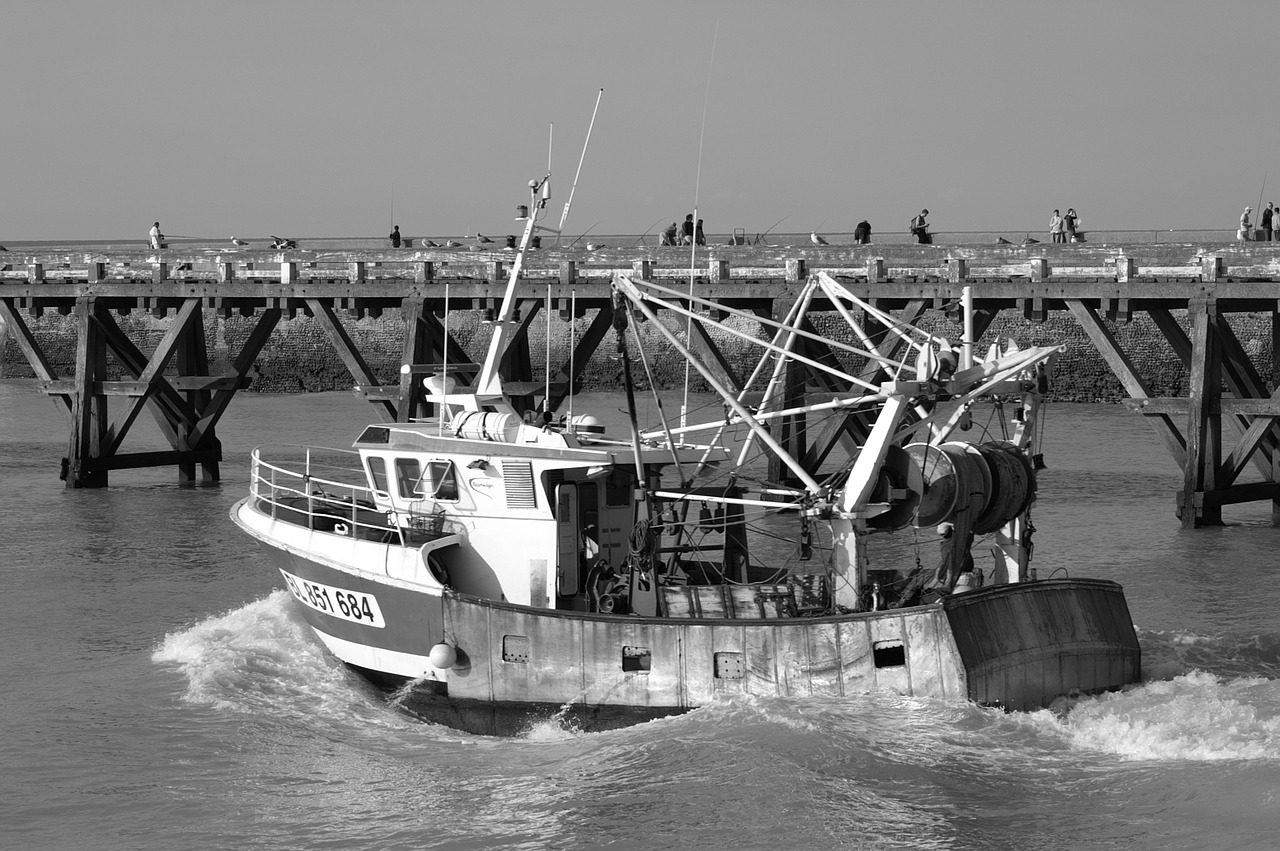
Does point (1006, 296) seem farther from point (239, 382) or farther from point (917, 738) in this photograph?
point (239, 382)

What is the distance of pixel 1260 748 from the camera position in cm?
1290

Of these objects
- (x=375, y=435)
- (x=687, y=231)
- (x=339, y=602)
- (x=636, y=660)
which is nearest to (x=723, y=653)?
(x=636, y=660)

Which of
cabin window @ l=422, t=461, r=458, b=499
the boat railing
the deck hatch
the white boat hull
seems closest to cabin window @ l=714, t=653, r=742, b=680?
the white boat hull

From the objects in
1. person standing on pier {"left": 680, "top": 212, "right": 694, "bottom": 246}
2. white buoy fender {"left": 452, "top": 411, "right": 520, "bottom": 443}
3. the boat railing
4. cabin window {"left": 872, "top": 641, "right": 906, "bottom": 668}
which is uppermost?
person standing on pier {"left": 680, "top": 212, "right": 694, "bottom": 246}

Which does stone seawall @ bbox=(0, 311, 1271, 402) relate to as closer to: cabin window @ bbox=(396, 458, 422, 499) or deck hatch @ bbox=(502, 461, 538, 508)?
cabin window @ bbox=(396, 458, 422, 499)

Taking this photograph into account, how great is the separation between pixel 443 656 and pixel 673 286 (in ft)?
52.5

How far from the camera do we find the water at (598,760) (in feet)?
39.7

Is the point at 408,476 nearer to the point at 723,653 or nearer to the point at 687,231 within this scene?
the point at 723,653

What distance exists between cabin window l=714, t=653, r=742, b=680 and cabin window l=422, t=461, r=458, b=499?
332cm

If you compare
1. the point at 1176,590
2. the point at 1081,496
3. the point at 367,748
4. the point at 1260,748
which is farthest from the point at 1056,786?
the point at 1081,496

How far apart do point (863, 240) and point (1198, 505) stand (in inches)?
592

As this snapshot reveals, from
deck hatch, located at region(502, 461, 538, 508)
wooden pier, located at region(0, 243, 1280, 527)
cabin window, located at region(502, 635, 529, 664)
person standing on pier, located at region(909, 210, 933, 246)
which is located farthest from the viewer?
person standing on pier, located at region(909, 210, 933, 246)

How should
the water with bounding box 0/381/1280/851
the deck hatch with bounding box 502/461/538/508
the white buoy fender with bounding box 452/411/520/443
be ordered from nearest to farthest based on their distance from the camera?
the water with bounding box 0/381/1280/851 → the deck hatch with bounding box 502/461/538/508 → the white buoy fender with bounding box 452/411/520/443

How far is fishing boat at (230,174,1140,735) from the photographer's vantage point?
13.5 meters
